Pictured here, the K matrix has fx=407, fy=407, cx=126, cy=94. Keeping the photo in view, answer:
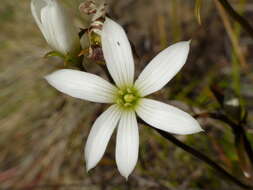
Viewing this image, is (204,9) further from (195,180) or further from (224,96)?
(224,96)

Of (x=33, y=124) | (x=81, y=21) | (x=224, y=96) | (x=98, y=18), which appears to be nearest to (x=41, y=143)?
(x=33, y=124)

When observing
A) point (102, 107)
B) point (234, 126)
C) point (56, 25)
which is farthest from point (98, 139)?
point (102, 107)

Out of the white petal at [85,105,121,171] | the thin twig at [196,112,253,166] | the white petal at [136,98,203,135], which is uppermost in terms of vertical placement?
the white petal at [136,98,203,135]

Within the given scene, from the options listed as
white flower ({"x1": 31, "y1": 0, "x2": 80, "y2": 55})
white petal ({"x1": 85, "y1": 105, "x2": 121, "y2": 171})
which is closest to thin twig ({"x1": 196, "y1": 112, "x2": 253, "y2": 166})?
white petal ({"x1": 85, "y1": 105, "x2": 121, "y2": 171})

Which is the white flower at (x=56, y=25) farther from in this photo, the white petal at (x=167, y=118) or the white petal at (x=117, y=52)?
the white petal at (x=167, y=118)

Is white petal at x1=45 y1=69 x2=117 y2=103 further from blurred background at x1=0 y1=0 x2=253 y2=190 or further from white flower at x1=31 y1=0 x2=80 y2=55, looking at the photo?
blurred background at x1=0 y1=0 x2=253 y2=190

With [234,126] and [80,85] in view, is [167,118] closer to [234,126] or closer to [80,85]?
[80,85]

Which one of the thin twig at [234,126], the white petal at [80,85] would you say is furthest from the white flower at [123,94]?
the thin twig at [234,126]
